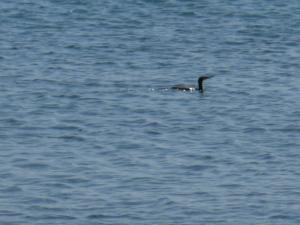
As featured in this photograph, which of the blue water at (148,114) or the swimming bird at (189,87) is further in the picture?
the swimming bird at (189,87)

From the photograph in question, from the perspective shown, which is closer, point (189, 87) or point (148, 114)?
point (148, 114)

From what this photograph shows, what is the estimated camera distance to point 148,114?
33.0 metres

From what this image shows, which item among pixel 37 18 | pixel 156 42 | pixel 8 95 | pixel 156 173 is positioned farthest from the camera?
pixel 37 18

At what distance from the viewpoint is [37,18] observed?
1903 inches

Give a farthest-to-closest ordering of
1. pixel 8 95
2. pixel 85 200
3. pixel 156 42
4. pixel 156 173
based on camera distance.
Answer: pixel 156 42 < pixel 8 95 < pixel 156 173 < pixel 85 200

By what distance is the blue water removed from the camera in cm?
2489

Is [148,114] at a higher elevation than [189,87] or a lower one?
higher

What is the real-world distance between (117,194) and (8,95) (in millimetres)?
10195

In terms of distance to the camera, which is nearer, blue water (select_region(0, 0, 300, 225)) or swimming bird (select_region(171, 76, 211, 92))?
blue water (select_region(0, 0, 300, 225))

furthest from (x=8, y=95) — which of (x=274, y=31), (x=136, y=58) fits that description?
(x=274, y=31)

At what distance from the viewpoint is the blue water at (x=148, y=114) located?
24.9 m

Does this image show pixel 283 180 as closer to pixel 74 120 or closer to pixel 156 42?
pixel 74 120

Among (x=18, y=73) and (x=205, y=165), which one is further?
(x=18, y=73)

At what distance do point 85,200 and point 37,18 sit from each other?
948 inches
